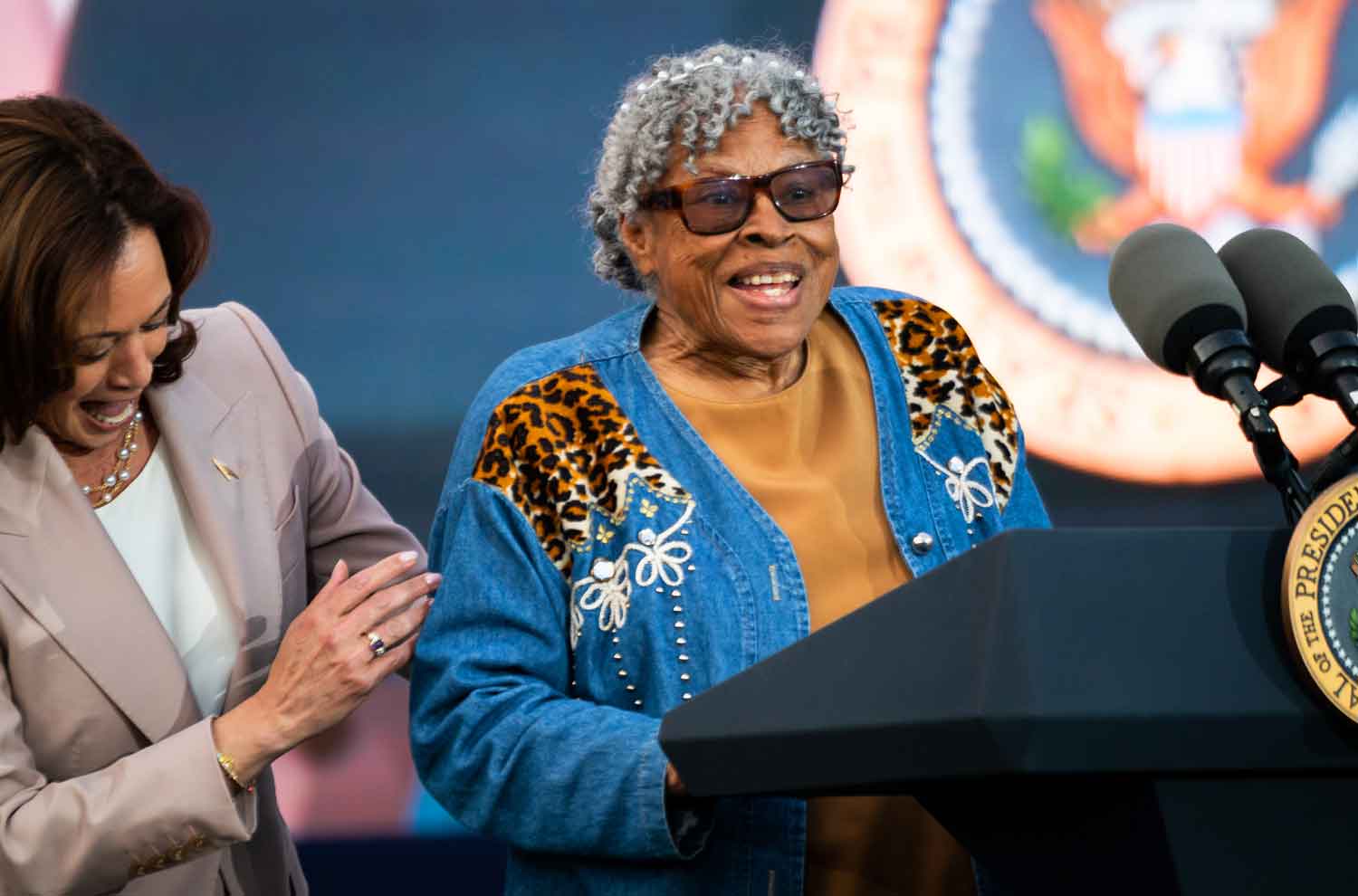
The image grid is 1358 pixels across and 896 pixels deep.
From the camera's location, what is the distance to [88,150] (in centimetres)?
171

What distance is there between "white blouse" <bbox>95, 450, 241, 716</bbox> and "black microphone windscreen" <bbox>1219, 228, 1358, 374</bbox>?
114 centimetres

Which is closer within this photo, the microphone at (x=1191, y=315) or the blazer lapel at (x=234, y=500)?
the microphone at (x=1191, y=315)

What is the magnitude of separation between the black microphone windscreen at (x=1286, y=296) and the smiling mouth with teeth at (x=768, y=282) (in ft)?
1.79

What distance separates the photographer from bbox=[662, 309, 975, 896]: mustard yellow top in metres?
1.53

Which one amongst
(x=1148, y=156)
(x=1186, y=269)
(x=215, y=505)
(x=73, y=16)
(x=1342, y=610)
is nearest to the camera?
(x=1342, y=610)

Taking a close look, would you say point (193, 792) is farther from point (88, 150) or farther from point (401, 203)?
point (401, 203)

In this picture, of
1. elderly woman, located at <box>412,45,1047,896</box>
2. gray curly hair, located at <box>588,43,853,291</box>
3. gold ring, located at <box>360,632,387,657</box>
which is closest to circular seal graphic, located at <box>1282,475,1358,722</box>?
elderly woman, located at <box>412,45,1047,896</box>

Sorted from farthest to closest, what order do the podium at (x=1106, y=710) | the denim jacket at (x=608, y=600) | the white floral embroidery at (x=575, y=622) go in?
the white floral embroidery at (x=575, y=622) < the denim jacket at (x=608, y=600) < the podium at (x=1106, y=710)

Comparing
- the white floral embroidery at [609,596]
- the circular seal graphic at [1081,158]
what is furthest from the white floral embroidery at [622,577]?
the circular seal graphic at [1081,158]

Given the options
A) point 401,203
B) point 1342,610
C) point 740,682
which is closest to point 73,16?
point 401,203

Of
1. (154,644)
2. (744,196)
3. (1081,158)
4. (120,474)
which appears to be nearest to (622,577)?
(744,196)

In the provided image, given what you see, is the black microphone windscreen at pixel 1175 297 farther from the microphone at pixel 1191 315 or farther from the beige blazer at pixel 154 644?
the beige blazer at pixel 154 644

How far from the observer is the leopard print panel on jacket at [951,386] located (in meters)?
1.71

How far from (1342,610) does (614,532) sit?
29.6 inches
